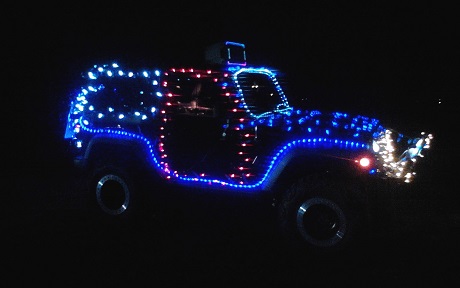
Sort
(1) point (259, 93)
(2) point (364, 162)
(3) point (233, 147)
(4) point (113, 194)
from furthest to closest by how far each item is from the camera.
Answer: (4) point (113, 194), (1) point (259, 93), (3) point (233, 147), (2) point (364, 162)

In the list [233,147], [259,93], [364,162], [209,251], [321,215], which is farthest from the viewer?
[259,93]

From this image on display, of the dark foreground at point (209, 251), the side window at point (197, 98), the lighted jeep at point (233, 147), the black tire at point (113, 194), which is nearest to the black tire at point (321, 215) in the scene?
the lighted jeep at point (233, 147)

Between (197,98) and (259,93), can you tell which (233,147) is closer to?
(197,98)

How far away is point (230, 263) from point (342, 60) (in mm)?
13816

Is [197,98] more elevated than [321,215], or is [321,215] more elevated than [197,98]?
[197,98]

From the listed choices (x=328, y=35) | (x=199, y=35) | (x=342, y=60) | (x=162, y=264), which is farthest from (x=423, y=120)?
(x=162, y=264)

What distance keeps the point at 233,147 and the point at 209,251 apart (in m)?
1.34

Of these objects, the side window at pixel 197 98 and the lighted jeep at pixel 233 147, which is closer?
the lighted jeep at pixel 233 147

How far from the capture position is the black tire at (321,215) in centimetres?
463

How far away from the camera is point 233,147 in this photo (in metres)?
5.20

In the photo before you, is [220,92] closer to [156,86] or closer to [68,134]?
[156,86]

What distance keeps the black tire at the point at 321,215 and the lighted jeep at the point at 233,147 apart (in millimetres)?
12

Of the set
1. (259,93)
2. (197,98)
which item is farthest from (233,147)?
(259,93)

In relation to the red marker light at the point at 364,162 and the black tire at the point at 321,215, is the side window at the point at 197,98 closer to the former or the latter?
the black tire at the point at 321,215
